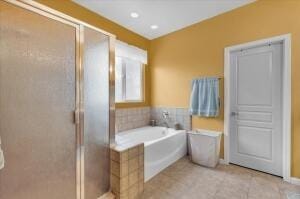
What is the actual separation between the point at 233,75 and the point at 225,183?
67.5 inches

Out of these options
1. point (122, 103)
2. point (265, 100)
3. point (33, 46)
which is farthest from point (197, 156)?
point (33, 46)

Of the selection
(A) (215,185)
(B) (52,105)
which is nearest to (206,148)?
(A) (215,185)

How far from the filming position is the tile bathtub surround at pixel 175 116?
10.5 feet

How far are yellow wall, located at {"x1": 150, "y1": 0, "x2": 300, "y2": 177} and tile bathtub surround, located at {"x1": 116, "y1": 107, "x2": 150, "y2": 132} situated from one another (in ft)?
1.28

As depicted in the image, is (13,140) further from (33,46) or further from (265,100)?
(265,100)

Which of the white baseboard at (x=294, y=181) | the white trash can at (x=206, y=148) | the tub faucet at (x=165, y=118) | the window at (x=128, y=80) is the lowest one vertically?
the white baseboard at (x=294, y=181)

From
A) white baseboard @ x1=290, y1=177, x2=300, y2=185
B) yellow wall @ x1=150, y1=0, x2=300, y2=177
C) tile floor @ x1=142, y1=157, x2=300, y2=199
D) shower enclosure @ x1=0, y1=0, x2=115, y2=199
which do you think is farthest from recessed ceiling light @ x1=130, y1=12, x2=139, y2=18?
white baseboard @ x1=290, y1=177, x2=300, y2=185

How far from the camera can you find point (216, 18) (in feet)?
9.12

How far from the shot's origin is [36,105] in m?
1.22

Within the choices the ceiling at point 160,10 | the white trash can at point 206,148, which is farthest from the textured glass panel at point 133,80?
the white trash can at point 206,148

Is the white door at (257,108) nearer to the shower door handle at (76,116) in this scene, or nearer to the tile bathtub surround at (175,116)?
the tile bathtub surround at (175,116)

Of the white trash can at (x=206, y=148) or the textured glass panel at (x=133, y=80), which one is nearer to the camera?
the white trash can at (x=206, y=148)

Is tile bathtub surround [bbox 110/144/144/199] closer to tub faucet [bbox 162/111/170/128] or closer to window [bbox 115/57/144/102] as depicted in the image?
window [bbox 115/57/144/102]

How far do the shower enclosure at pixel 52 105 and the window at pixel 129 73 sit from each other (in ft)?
4.39
